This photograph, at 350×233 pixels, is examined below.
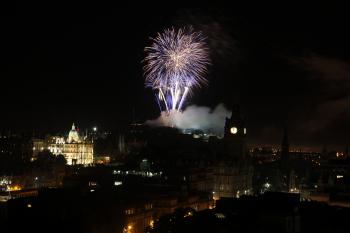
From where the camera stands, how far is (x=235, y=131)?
91.9m

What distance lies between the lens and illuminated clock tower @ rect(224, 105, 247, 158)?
91188 mm

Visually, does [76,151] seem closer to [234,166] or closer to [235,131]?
[235,131]

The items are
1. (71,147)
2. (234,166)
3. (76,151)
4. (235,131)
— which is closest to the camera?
(234,166)

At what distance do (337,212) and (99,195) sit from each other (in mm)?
19856

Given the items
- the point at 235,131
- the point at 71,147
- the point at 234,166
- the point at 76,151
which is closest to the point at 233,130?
the point at 235,131

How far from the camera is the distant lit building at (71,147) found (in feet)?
356

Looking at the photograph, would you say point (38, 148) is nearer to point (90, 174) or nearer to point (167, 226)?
point (90, 174)

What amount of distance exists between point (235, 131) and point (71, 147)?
34.1 m

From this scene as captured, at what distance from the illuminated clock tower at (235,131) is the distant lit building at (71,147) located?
93.3 feet

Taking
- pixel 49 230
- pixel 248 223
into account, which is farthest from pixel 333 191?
pixel 49 230

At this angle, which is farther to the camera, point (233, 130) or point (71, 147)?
point (71, 147)

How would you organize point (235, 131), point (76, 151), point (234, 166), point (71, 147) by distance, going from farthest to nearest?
point (71, 147) → point (76, 151) → point (235, 131) → point (234, 166)

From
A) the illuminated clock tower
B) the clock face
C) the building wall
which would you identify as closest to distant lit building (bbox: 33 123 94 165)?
the building wall

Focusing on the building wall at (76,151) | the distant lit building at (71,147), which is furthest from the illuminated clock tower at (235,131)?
the building wall at (76,151)
